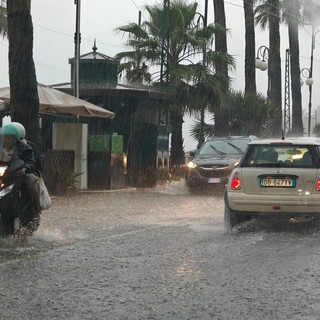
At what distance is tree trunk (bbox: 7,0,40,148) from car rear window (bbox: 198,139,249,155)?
21.1 feet

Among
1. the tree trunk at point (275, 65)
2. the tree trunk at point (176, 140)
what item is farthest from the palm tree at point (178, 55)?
the tree trunk at point (275, 65)

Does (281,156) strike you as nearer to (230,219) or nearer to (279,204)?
(279,204)

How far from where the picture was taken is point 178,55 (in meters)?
25.8

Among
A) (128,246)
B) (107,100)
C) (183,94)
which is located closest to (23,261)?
(128,246)

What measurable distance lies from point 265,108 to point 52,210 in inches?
743

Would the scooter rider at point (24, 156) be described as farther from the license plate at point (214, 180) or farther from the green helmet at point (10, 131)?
the license plate at point (214, 180)

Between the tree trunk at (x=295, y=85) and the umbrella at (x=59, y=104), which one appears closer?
the umbrella at (x=59, y=104)

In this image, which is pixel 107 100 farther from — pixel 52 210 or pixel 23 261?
pixel 23 261

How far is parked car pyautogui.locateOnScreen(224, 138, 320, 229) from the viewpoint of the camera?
10.1 meters

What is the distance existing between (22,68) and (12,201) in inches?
259

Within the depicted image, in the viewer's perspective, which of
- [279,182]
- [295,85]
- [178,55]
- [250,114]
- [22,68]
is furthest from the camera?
[295,85]

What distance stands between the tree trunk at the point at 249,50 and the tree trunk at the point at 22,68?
18500mm

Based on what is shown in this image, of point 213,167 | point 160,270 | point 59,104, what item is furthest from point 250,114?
point 160,270

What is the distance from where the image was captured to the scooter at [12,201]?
27.3 feet
